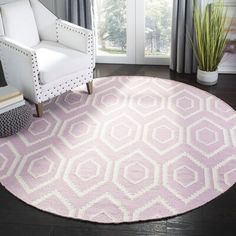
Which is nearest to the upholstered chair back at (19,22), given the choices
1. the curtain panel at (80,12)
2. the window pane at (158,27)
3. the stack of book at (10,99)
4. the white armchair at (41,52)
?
the white armchair at (41,52)

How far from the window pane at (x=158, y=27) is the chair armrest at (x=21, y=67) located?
1374 mm

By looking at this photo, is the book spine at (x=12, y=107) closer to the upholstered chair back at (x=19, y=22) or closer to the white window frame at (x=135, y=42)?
the upholstered chair back at (x=19, y=22)

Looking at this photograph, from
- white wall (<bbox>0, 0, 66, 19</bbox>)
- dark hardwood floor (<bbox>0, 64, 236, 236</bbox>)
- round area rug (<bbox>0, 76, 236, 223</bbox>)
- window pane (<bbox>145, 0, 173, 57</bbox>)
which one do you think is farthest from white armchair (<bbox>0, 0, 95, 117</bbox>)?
dark hardwood floor (<bbox>0, 64, 236, 236</bbox>)

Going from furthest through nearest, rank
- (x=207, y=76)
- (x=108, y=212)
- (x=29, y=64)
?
(x=207, y=76), (x=29, y=64), (x=108, y=212)

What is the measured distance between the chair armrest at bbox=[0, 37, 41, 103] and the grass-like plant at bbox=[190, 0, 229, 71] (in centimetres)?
144

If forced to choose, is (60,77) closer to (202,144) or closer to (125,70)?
(125,70)

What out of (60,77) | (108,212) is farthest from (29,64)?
(108,212)

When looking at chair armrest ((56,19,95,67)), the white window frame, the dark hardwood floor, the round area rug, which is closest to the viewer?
the dark hardwood floor

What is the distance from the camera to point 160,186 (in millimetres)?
2619

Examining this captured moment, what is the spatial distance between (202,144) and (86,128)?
88 cm

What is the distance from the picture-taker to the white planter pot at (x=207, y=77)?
3.79 meters

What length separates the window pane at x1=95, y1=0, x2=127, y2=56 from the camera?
4.09 m

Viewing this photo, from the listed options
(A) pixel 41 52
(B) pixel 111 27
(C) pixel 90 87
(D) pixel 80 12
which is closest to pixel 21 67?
(A) pixel 41 52

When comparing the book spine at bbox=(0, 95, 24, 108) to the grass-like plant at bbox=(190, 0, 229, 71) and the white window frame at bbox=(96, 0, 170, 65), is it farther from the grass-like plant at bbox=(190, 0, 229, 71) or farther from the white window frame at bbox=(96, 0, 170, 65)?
the grass-like plant at bbox=(190, 0, 229, 71)
